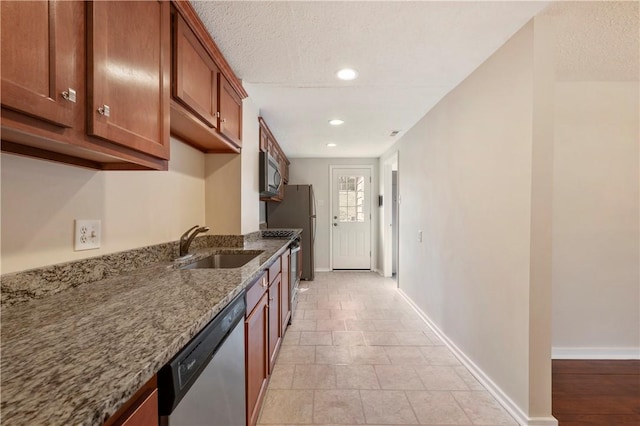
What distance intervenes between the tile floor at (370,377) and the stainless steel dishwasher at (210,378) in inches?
24.7

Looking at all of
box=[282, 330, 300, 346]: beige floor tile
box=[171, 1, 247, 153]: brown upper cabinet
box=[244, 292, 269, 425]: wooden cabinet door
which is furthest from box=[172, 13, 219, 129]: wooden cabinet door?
box=[282, 330, 300, 346]: beige floor tile

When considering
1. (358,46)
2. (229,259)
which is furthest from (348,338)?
(358,46)

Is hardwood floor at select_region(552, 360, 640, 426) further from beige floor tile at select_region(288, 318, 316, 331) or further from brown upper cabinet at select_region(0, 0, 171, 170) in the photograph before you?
brown upper cabinet at select_region(0, 0, 171, 170)

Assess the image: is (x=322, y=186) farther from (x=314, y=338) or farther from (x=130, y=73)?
(x=130, y=73)

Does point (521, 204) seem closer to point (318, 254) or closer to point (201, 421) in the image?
point (201, 421)

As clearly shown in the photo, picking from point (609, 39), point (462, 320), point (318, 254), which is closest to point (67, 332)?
point (462, 320)

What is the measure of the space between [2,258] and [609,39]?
3.15m

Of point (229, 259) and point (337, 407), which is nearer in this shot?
point (337, 407)

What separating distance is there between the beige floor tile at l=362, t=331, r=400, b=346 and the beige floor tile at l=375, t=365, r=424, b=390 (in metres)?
0.36

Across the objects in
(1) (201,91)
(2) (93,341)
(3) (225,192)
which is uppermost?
(1) (201,91)

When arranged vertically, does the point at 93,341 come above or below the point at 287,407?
above

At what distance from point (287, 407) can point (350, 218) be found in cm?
394

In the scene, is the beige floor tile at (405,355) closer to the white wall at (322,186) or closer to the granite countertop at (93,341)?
the granite countertop at (93,341)

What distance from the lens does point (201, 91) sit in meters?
1.55
